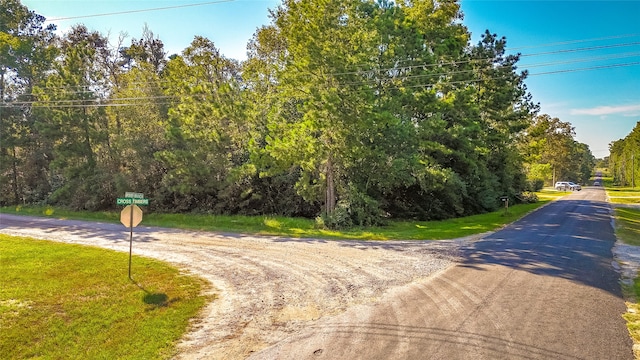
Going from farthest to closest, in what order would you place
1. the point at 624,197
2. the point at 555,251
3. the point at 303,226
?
the point at 624,197, the point at 303,226, the point at 555,251

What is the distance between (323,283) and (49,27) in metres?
39.4

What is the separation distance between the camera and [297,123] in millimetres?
17453

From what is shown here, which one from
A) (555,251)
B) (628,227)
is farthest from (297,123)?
(628,227)

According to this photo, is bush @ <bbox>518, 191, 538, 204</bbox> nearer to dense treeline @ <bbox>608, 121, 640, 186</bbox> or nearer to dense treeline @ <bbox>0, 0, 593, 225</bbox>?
dense treeline @ <bbox>0, 0, 593, 225</bbox>

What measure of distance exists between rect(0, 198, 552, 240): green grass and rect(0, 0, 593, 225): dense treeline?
1.26m

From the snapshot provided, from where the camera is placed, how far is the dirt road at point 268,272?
19.7 ft

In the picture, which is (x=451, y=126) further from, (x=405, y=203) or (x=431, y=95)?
(x=405, y=203)

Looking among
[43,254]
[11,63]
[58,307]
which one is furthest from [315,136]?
A: [11,63]

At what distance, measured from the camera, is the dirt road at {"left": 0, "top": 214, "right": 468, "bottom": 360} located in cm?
599

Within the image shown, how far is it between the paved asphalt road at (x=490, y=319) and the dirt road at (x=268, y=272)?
1.71ft

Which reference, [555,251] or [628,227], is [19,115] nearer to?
[555,251]

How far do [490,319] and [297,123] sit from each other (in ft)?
42.5

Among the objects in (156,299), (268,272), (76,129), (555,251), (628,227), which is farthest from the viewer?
(76,129)

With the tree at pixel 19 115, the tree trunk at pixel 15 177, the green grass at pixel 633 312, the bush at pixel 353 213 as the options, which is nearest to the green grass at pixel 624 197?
the bush at pixel 353 213
